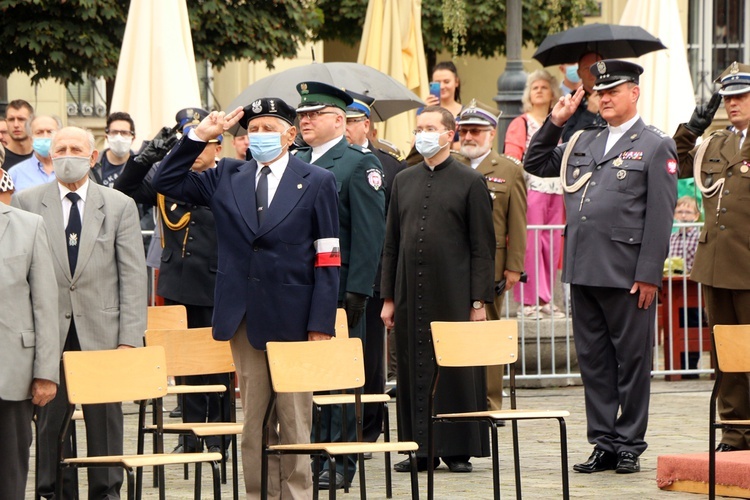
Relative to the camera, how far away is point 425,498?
9.13 m

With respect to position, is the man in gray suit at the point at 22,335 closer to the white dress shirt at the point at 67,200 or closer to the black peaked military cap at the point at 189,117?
the white dress shirt at the point at 67,200

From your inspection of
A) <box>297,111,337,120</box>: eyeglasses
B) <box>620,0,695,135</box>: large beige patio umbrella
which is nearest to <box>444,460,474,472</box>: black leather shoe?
<box>297,111,337,120</box>: eyeglasses

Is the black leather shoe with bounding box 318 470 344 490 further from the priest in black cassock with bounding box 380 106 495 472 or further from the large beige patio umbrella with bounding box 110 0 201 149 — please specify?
the large beige patio umbrella with bounding box 110 0 201 149

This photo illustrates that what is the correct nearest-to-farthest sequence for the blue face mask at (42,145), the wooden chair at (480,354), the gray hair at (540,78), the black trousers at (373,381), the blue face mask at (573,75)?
the wooden chair at (480,354) < the black trousers at (373,381) < the blue face mask at (42,145) < the gray hair at (540,78) < the blue face mask at (573,75)

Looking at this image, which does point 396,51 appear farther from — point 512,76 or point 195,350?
point 195,350

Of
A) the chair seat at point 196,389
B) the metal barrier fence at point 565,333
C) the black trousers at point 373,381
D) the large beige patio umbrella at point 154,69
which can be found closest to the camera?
the chair seat at point 196,389

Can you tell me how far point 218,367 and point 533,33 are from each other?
2322 centimetres

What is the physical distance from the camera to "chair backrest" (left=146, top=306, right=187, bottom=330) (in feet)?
33.7

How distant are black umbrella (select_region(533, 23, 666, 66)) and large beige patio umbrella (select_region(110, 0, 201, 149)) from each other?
114 inches

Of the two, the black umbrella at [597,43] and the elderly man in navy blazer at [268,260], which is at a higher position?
the black umbrella at [597,43]

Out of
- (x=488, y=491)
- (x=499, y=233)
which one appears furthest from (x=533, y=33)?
(x=488, y=491)

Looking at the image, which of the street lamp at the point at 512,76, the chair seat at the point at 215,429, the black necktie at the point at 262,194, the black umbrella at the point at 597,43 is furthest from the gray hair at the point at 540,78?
the chair seat at the point at 215,429

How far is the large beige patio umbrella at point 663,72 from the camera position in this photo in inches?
614

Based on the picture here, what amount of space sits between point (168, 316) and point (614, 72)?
3.12m
